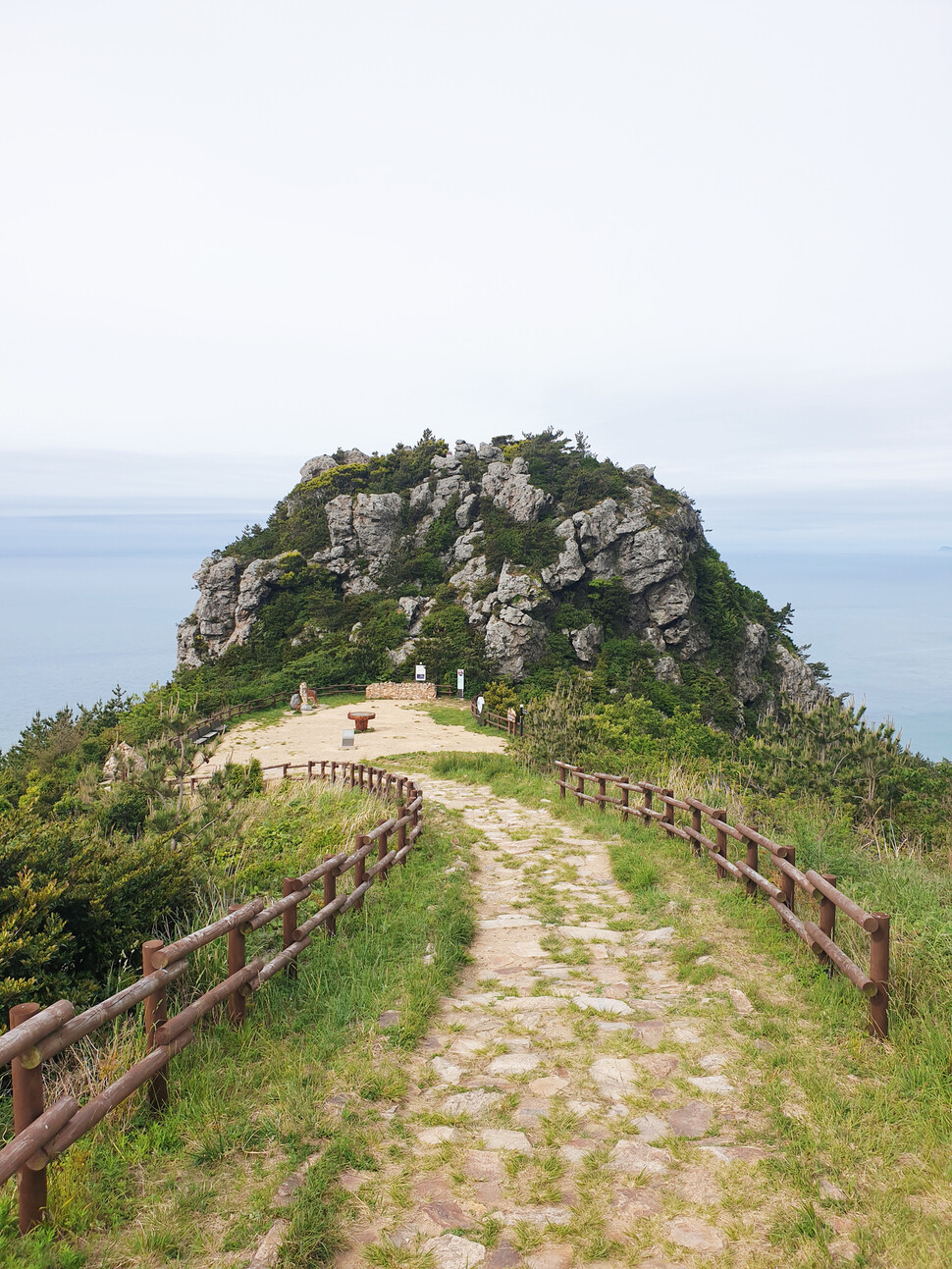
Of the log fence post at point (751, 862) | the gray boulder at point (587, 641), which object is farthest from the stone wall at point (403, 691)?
the log fence post at point (751, 862)

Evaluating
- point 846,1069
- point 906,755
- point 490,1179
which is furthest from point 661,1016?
point 906,755

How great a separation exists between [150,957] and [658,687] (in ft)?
118

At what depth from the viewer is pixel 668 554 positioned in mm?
42812

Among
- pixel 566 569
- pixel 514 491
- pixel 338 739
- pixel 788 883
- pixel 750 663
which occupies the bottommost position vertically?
pixel 338 739

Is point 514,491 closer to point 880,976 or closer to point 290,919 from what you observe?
point 290,919

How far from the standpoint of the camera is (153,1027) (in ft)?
12.8

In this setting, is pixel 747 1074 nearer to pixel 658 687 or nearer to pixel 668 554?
pixel 658 687

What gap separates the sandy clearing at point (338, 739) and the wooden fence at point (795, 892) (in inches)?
508

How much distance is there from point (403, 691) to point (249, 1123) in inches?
1263

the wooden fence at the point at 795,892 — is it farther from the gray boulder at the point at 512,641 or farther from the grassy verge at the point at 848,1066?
the gray boulder at the point at 512,641

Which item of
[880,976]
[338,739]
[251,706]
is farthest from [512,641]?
[880,976]

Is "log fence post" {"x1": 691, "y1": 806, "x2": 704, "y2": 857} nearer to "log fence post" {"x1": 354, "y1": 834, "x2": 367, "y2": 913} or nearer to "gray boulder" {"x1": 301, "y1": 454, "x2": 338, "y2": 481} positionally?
"log fence post" {"x1": 354, "y1": 834, "x2": 367, "y2": 913}

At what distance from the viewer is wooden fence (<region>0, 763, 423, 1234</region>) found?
9.50ft

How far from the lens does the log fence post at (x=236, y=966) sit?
4.59m
